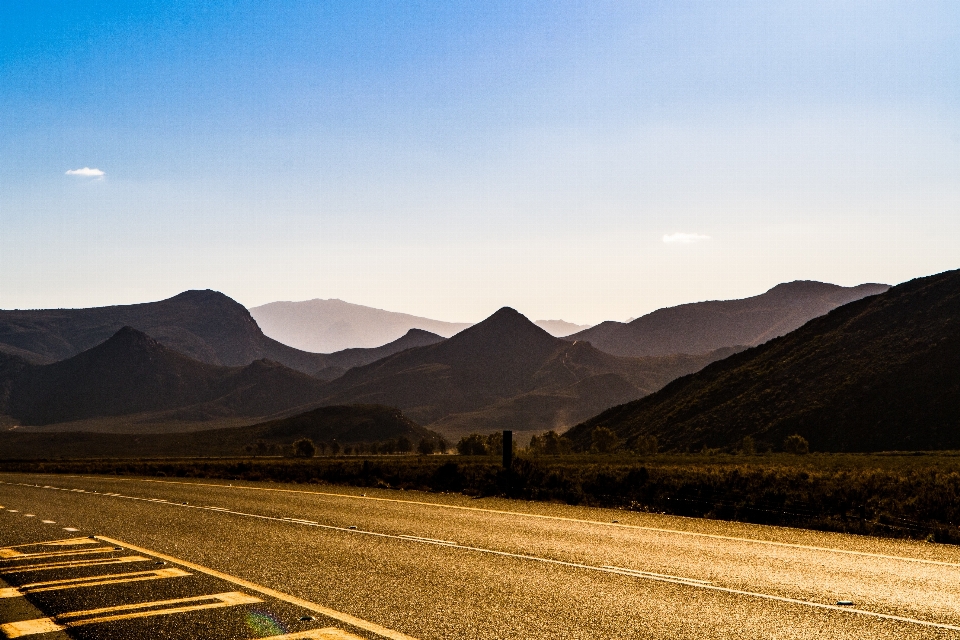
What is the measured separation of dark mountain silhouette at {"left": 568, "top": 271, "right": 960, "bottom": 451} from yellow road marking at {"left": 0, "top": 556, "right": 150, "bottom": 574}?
272 ft

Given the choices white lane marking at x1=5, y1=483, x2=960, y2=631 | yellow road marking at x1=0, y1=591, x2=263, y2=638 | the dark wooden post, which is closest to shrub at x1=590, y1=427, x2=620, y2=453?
the dark wooden post

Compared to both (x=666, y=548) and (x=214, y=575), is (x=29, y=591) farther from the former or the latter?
(x=666, y=548)

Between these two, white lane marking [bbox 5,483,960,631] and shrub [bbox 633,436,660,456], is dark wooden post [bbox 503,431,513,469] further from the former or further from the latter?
shrub [bbox 633,436,660,456]

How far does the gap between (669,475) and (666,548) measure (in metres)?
14.6

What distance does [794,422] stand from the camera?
3907 inches

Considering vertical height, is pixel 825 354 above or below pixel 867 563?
above

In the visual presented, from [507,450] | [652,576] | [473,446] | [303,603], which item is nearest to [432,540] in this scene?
[652,576]

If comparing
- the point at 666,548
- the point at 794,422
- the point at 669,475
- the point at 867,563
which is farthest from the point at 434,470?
the point at 794,422

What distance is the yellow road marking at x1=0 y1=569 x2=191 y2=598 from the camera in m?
10.8

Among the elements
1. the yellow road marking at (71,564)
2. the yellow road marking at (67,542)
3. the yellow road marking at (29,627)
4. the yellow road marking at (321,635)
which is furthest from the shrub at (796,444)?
the yellow road marking at (29,627)

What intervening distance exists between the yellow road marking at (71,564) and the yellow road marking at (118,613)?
11.0ft

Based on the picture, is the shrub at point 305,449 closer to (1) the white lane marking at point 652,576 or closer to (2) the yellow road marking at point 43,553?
(1) the white lane marking at point 652,576

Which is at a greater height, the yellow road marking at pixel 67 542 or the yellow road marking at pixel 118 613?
the yellow road marking at pixel 118 613

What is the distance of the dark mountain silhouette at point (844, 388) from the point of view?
9012 cm
